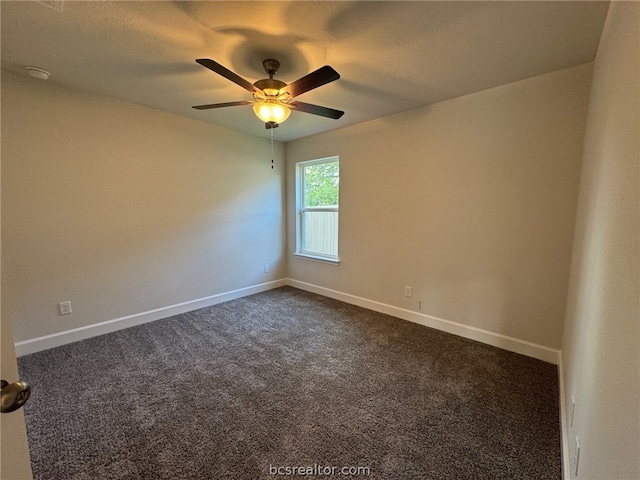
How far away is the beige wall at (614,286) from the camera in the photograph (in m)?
0.73

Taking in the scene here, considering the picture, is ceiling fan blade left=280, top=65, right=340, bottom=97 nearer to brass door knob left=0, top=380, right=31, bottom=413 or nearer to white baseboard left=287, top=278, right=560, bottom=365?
brass door knob left=0, top=380, right=31, bottom=413

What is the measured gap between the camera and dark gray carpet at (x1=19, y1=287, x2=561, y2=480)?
1467 millimetres

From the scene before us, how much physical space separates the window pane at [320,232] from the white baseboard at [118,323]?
108cm

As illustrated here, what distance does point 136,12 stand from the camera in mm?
1577

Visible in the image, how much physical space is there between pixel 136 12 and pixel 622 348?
2.59 meters

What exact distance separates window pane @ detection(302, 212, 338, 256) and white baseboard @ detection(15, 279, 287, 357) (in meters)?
1.08

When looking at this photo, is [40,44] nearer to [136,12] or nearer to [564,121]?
[136,12]

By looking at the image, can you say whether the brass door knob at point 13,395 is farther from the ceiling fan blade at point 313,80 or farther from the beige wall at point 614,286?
the ceiling fan blade at point 313,80

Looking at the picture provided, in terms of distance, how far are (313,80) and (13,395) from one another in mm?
1766

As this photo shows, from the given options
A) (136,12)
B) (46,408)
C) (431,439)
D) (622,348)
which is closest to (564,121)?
(622,348)

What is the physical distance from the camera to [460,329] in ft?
9.37

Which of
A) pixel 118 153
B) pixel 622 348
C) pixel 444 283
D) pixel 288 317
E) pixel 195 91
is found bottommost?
pixel 288 317

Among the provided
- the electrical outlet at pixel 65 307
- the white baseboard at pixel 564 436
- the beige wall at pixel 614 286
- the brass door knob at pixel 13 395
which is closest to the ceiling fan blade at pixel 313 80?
the beige wall at pixel 614 286

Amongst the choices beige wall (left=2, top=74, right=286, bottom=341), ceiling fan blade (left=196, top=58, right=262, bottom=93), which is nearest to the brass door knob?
ceiling fan blade (left=196, top=58, right=262, bottom=93)
